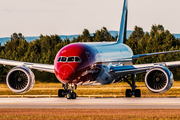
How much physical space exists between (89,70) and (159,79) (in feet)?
16.4

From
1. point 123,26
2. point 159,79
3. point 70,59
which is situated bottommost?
point 159,79

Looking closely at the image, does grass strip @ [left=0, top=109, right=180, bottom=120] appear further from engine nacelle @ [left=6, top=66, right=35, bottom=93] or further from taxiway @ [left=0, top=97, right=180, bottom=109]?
engine nacelle @ [left=6, top=66, right=35, bottom=93]

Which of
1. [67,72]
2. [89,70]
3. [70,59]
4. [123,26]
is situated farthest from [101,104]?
[123,26]

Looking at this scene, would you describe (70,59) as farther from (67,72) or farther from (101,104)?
(101,104)

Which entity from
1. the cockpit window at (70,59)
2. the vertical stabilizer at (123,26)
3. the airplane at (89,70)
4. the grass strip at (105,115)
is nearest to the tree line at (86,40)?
the vertical stabilizer at (123,26)

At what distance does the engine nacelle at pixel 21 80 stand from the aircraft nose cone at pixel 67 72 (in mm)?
3487

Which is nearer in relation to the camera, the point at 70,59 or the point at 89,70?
the point at 70,59

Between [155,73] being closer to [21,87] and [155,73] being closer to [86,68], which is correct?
[86,68]

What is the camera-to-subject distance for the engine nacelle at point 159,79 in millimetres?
29772

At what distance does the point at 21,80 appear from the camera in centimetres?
3155

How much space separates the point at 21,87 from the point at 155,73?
975cm

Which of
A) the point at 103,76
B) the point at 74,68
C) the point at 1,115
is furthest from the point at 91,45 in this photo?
the point at 1,115

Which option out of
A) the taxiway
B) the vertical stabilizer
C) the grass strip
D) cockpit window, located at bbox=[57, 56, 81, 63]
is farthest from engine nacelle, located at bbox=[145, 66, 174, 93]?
the vertical stabilizer

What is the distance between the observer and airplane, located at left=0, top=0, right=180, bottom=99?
94.9 ft
